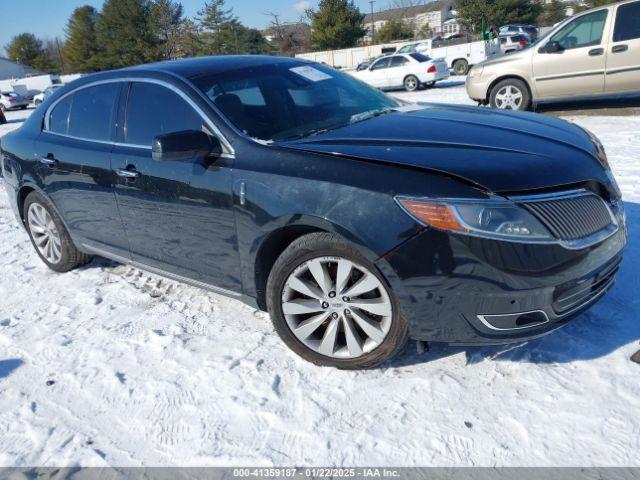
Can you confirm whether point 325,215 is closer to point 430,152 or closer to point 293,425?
→ point 430,152

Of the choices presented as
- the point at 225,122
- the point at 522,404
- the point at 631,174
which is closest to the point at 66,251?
the point at 225,122

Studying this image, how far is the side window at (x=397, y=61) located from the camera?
20.0 metres

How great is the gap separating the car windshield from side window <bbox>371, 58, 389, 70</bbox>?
56.9 ft

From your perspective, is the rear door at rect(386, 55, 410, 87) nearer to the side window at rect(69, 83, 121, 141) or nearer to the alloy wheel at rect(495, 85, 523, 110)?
the alloy wheel at rect(495, 85, 523, 110)

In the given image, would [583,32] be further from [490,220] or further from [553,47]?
[490,220]

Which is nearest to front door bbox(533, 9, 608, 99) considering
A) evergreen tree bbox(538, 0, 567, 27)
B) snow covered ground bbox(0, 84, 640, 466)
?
snow covered ground bbox(0, 84, 640, 466)

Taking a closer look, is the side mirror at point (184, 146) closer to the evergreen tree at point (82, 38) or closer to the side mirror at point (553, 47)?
the side mirror at point (553, 47)

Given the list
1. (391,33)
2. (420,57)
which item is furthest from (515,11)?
(420,57)

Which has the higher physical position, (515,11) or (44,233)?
(44,233)

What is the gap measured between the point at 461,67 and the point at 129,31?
47.1 m

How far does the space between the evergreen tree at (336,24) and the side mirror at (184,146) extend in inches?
2010

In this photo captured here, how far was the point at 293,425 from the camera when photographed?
8.36ft

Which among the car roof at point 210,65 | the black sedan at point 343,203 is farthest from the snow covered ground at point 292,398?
the car roof at point 210,65

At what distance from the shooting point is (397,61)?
794 inches
